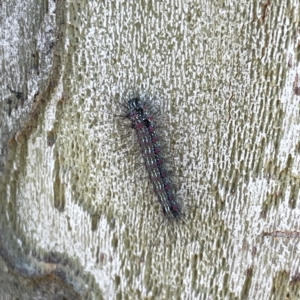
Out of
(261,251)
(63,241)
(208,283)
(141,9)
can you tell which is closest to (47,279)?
(63,241)

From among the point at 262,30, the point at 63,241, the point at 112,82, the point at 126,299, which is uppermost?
the point at 262,30

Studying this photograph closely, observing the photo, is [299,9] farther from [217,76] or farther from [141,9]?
[141,9]

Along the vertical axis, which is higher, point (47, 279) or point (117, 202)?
point (117, 202)
